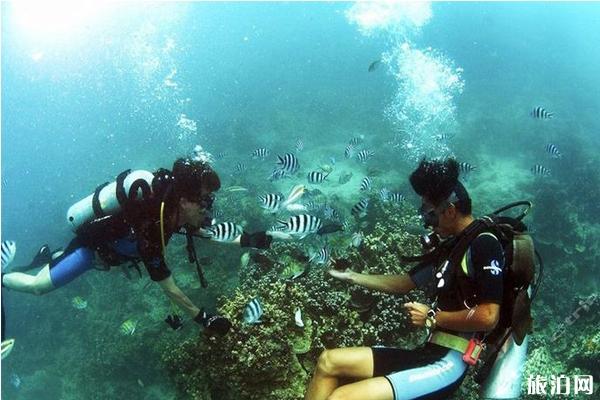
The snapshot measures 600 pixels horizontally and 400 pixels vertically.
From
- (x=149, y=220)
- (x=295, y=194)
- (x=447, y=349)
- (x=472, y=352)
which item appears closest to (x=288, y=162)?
(x=295, y=194)

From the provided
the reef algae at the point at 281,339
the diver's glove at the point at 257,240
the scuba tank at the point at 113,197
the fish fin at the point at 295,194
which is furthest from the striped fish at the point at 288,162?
the scuba tank at the point at 113,197

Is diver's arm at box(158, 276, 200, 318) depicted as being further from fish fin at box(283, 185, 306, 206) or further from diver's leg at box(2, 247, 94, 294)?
fish fin at box(283, 185, 306, 206)

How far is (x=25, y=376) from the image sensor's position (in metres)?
13.8

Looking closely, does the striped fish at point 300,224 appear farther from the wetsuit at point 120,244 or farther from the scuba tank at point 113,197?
the scuba tank at point 113,197

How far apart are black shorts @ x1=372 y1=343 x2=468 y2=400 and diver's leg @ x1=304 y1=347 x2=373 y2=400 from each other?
0.27 ft

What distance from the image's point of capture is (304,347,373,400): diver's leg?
339 cm

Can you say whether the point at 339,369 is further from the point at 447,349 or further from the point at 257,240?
the point at 257,240

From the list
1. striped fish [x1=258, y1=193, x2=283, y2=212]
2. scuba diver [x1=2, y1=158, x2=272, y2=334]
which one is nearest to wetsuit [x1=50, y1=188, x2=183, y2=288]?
scuba diver [x1=2, y1=158, x2=272, y2=334]

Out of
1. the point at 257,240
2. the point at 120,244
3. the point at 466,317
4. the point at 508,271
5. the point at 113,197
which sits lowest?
the point at 466,317

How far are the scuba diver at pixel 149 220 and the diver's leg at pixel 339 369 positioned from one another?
140cm

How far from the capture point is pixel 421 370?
3.21 metres

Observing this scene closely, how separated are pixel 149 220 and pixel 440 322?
295cm

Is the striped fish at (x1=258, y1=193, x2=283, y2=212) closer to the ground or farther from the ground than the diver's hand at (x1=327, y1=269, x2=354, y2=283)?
farther from the ground

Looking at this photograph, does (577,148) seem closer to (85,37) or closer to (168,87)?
(168,87)
